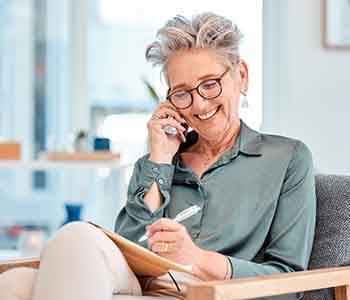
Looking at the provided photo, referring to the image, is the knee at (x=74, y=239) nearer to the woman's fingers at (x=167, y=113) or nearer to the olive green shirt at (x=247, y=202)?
the olive green shirt at (x=247, y=202)

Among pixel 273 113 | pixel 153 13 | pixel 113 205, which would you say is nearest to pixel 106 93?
pixel 153 13

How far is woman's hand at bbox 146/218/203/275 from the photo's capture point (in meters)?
1.81

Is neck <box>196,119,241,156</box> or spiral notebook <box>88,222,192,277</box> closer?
spiral notebook <box>88,222,192,277</box>

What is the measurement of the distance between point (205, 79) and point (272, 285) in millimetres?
610

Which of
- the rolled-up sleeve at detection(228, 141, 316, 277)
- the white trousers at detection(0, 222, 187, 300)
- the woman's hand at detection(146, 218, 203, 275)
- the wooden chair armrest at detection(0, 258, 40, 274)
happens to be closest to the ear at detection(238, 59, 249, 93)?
the rolled-up sleeve at detection(228, 141, 316, 277)

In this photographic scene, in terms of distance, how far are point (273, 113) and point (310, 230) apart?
1.13 meters

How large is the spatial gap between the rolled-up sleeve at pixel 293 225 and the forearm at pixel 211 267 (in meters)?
0.03

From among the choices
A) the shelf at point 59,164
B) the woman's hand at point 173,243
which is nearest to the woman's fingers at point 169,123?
the woman's hand at point 173,243

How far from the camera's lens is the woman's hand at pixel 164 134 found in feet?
7.04

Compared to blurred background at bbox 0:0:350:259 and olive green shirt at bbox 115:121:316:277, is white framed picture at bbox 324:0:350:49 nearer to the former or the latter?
olive green shirt at bbox 115:121:316:277

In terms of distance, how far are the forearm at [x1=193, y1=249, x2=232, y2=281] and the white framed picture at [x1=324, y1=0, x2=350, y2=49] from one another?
1352 mm

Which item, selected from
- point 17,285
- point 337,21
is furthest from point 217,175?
point 337,21

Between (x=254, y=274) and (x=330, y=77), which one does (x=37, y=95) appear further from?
(x=254, y=274)

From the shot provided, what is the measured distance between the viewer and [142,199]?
2.10 metres
